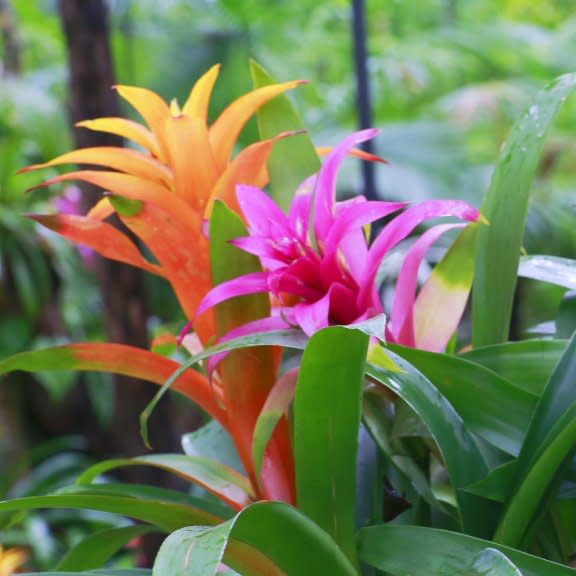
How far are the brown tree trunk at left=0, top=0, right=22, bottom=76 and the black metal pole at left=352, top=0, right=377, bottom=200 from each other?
8.36 ft

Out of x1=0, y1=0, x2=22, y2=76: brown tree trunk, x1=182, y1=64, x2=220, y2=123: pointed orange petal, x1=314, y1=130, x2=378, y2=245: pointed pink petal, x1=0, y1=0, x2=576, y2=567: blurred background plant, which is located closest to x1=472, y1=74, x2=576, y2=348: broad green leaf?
x1=314, y1=130, x2=378, y2=245: pointed pink petal

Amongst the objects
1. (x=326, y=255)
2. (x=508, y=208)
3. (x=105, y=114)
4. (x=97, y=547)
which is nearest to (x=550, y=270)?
(x=508, y=208)

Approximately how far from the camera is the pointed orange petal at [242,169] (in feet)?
1.67

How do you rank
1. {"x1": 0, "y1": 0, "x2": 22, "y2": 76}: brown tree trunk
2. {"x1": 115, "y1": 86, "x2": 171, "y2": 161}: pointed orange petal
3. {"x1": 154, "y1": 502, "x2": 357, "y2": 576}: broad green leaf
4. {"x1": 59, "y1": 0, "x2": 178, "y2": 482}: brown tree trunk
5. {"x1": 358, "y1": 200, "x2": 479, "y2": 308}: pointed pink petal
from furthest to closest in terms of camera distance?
{"x1": 0, "y1": 0, "x2": 22, "y2": 76}: brown tree trunk
{"x1": 59, "y1": 0, "x2": 178, "y2": 482}: brown tree trunk
{"x1": 115, "y1": 86, "x2": 171, "y2": 161}: pointed orange petal
{"x1": 358, "y1": 200, "x2": 479, "y2": 308}: pointed pink petal
{"x1": 154, "y1": 502, "x2": 357, "y2": 576}: broad green leaf

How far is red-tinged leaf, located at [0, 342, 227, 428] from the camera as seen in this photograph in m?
0.48

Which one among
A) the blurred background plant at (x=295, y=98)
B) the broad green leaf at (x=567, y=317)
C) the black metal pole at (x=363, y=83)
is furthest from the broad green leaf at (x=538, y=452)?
the blurred background plant at (x=295, y=98)

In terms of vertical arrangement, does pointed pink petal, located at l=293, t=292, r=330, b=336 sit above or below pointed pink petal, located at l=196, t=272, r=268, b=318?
below

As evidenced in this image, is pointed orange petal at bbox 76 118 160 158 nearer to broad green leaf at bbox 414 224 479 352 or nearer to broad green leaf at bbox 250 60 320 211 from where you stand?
broad green leaf at bbox 250 60 320 211

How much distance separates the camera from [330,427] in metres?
0.42

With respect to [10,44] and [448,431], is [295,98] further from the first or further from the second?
[448,431]

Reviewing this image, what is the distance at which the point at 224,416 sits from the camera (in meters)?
0.52

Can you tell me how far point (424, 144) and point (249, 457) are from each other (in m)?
2.65

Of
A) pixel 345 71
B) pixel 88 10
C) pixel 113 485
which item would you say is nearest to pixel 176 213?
pixel 113 485

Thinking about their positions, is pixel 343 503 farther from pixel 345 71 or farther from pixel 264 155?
pixel 345 71
